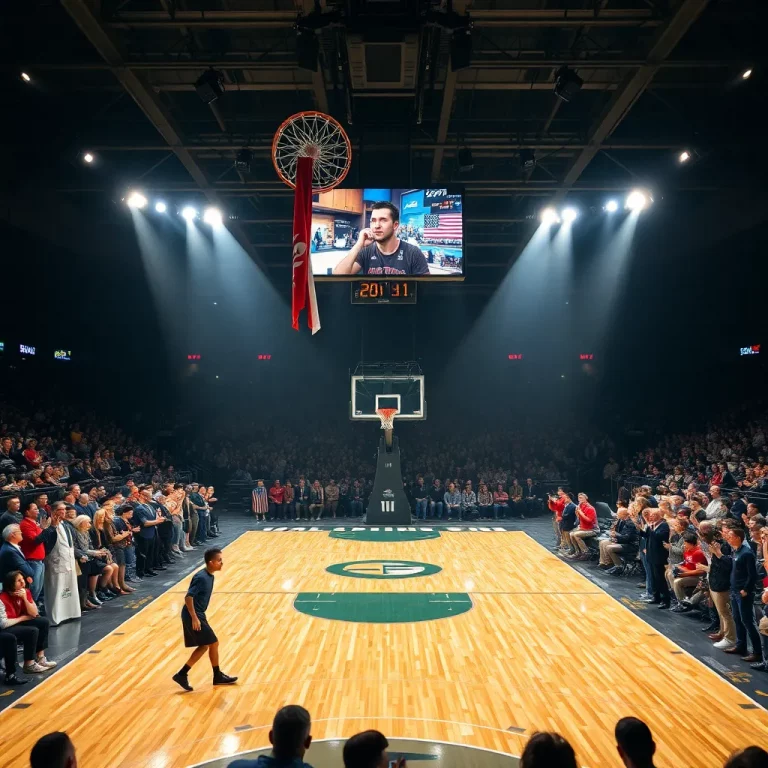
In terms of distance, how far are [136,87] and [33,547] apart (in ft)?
23.1

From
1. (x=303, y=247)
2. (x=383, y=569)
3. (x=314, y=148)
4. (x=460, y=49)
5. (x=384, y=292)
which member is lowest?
(x=383, y=569)

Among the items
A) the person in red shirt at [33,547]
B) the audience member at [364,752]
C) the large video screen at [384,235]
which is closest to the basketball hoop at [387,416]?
the large video screen at [384,235]

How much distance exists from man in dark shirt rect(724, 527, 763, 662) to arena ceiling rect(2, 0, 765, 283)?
6.50 meters

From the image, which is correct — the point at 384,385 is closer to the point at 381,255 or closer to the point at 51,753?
the point at 381,255

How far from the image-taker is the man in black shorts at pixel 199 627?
21.4 feet

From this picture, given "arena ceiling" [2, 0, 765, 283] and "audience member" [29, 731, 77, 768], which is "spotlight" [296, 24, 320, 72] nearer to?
"arena ceiling" [2, 0, 765, 283]

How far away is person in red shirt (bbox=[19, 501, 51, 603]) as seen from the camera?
8078 millimetres

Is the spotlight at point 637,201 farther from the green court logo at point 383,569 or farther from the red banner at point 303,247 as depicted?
the green court logo at point 383,569

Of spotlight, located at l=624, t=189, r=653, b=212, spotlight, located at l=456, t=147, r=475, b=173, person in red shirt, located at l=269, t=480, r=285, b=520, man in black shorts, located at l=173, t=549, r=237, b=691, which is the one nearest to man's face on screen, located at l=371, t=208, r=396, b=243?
spotlight, located at l=456, t=147, r=475, b=173

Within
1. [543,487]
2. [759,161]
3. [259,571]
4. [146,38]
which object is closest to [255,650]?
[259,571]

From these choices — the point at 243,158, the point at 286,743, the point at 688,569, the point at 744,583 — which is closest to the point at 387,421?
the point at 243,158

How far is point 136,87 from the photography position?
409 inches

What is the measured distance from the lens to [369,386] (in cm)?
2198

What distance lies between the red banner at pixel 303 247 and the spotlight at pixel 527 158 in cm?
456
